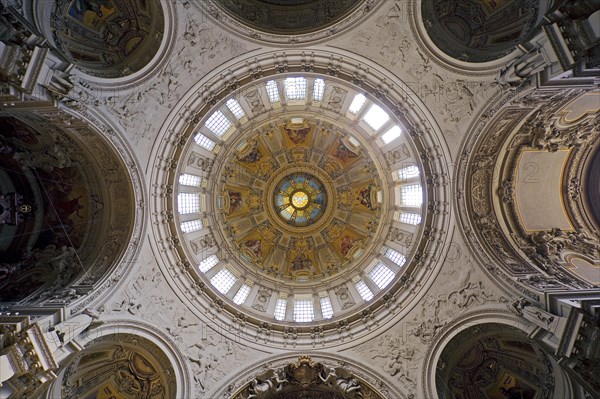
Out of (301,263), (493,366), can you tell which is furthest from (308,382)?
(301,263)

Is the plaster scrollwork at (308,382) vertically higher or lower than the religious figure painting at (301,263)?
lower

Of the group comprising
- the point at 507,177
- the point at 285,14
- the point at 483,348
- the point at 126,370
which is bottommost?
the point at 483,348

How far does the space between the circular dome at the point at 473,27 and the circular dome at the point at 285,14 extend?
403 centimetres

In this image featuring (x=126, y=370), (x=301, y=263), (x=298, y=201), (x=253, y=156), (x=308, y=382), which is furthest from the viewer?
(x=298, y=201)

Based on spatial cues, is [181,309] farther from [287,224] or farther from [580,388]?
[580,388]

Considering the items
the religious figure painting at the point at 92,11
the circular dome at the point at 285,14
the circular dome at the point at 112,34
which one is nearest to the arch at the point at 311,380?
the circular dome at the point at 112,34

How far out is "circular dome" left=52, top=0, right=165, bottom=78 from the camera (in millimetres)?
14680

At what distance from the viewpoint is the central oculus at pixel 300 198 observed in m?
29.7

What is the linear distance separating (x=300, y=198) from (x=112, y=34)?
58.3ft

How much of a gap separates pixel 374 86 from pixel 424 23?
321cm

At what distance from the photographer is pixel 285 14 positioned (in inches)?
620

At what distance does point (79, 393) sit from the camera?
632 inches

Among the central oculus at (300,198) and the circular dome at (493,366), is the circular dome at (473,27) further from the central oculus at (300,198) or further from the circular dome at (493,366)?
the central oculus at (300,198)

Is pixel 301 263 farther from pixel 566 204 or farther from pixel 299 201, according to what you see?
pixel 566 204
